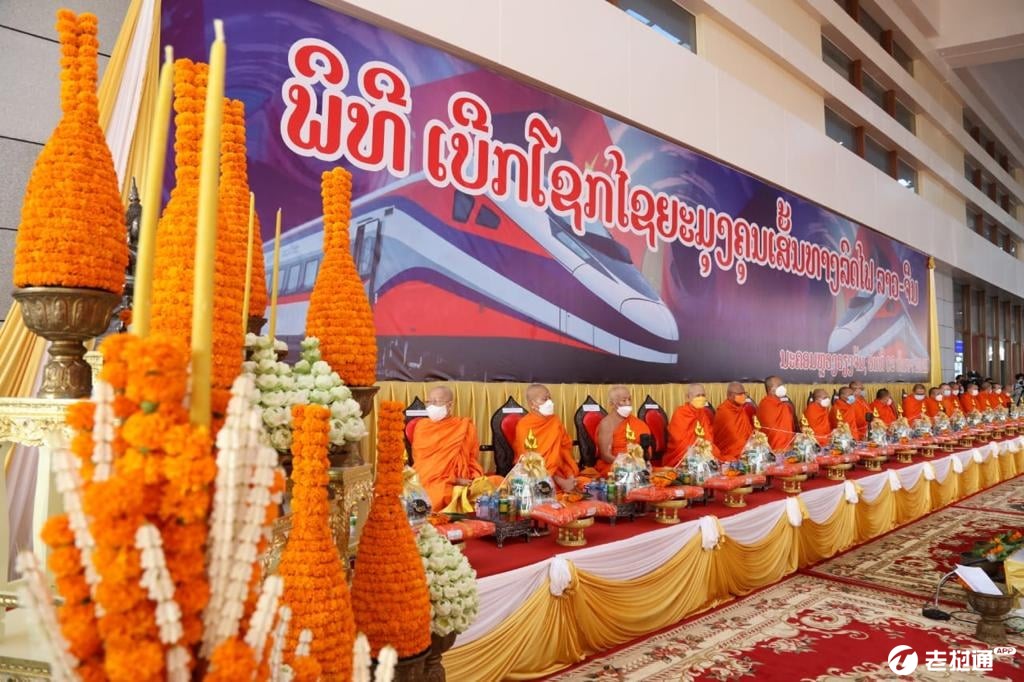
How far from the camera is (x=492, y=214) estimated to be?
15.8ft

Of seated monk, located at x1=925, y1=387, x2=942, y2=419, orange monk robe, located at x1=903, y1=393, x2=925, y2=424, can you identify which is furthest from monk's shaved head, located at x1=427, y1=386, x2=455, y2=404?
seated monk, located at x1=925, y1=387, x2=942, y2=419

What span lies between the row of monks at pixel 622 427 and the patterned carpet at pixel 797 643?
0.99 m

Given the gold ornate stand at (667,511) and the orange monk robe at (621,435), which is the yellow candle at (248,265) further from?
the orange monk robe at (621,435)

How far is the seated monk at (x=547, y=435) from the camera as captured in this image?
13.3ft

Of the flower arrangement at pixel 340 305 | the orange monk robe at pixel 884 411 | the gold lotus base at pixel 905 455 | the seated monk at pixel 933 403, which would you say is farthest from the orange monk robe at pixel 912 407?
the flower arrangement at pixel 340 305

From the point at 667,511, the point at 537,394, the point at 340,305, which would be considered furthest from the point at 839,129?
the point at 340,305

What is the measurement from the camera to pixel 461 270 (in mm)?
4586

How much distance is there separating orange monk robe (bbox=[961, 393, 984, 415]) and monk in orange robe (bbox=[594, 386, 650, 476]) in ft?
19.3

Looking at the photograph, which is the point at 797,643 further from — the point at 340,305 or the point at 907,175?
the point at 907,175

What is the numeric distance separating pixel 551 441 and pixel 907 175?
10.4 metres

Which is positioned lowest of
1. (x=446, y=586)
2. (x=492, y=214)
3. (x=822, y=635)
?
(x=822, y=635)

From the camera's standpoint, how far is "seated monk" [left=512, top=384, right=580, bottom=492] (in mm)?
4059

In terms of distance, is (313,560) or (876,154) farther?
(876,154)

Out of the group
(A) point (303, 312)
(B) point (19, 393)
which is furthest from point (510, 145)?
(B) point (19, 393)
